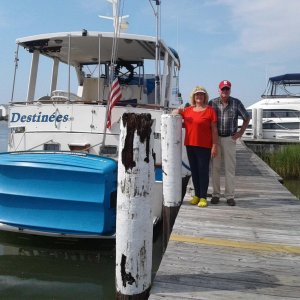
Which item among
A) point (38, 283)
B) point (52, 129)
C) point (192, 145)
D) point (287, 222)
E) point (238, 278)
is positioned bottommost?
point (38, 283)

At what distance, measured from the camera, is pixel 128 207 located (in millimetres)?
2920

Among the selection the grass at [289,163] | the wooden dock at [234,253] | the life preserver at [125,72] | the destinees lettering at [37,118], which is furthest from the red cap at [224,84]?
the grass at [289,163]

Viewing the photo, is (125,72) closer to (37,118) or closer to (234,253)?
(37,118)

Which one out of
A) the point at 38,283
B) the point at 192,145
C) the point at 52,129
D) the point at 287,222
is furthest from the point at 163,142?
the point at 52,129

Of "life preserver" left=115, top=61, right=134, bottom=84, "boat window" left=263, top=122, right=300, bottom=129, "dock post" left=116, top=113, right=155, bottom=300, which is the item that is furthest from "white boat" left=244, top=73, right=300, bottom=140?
"dock post" left=116, top=113, right=155, bottom=300

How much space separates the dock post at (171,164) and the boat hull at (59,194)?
2.55 ft

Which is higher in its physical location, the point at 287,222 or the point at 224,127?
the point at 224,127

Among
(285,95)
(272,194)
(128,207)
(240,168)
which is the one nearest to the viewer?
(128,207)

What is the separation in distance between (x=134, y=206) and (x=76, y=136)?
4718 millimetres

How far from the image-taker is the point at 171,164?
5465 mm

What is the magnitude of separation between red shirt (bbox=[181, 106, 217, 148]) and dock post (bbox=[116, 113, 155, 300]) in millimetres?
2258

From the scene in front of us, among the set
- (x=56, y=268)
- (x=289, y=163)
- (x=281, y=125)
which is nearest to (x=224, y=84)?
(x=56, y=268)

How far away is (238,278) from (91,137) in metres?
4.63

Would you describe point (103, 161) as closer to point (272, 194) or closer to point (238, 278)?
point (238, 278)
